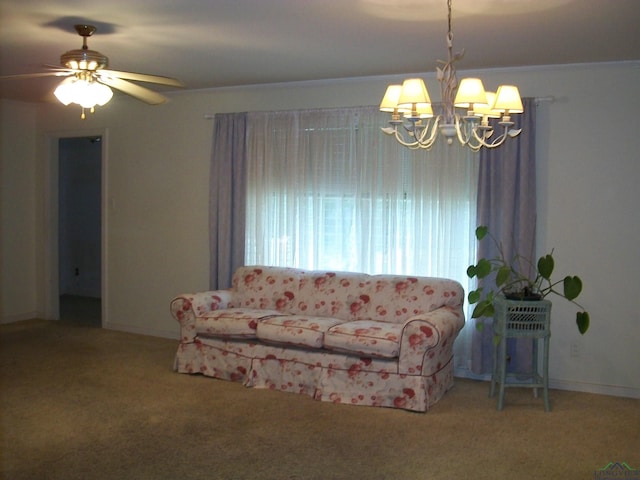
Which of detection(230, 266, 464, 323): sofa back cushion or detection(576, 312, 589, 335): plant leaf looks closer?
detection(576, 312, 589, 335): plant leaf

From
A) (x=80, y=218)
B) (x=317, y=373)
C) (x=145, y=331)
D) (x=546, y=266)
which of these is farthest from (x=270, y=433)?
(x=80, y=218)

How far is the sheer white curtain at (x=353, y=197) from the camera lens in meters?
5.26

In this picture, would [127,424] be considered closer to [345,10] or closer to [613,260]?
[345,10]

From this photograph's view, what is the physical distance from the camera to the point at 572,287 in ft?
14.3

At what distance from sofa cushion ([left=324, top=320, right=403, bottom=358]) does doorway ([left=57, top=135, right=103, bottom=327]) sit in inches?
Answer: 219

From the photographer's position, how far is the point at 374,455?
3.63m

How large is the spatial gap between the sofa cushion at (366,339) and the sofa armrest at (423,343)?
8cm

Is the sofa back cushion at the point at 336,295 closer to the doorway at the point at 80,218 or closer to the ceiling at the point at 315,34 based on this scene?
the ceiling at the point at 315,34

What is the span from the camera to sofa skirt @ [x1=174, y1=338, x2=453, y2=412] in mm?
4422

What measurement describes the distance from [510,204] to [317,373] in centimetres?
194

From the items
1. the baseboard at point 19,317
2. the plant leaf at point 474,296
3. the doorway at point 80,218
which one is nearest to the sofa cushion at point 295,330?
the plant leaf at point 474,296

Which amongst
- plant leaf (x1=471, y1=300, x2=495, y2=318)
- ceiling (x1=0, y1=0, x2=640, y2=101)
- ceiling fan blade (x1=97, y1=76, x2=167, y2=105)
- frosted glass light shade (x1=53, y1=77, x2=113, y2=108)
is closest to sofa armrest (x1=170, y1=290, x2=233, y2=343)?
ceiling fan blade (x1=97, y1=76, x2=167, y2=105)

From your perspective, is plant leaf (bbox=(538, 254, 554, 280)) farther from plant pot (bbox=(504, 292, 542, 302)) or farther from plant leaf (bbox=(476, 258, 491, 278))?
plant leaf (bbox=(476, 258, 491, 278))

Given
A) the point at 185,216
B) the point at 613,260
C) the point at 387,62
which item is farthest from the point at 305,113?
the point at 613,260
